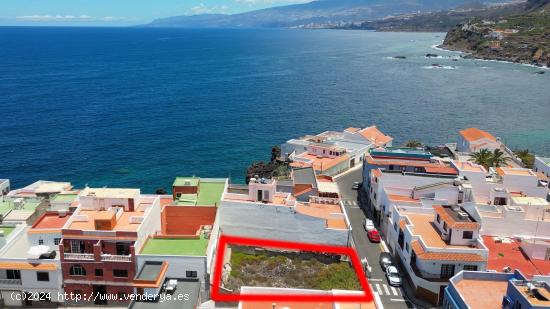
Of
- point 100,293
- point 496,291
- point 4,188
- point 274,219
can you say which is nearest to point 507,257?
point 496,291

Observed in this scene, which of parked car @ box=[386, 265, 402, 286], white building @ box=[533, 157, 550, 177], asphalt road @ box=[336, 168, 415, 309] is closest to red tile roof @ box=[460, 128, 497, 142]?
white building @ box=[533, 157, 550, 177]

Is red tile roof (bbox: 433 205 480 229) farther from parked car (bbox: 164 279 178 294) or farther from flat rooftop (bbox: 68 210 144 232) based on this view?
flat rooftop (bbox: 68 210 144 232)

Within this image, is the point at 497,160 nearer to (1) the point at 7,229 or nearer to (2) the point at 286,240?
(2) the point at 286,240

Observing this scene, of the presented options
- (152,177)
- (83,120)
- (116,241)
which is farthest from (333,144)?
(83,120)

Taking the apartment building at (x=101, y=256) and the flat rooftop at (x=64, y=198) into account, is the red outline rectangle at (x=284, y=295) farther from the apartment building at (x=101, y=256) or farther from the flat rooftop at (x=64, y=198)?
the flat rooftop at (x=64, y=198)

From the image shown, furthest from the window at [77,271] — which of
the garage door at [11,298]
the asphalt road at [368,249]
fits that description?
the asphalt road at [368,249]
